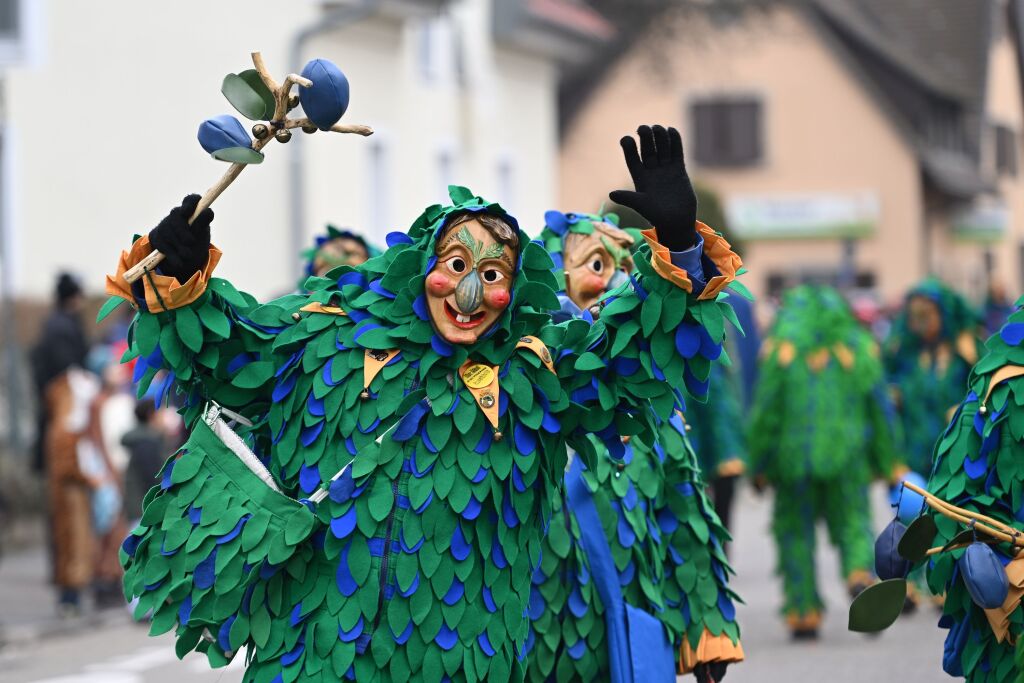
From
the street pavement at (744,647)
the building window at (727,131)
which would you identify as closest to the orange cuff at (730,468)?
the street pavement at (744,647)

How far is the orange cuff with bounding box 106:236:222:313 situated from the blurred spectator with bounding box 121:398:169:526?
736 centimetres

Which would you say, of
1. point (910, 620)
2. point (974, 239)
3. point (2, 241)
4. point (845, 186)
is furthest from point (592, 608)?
point (974, 239)

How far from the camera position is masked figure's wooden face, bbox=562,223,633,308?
6562mm

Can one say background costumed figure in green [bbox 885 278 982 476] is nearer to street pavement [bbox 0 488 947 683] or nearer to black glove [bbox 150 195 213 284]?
street pavement [bbox 0 488 947 683]

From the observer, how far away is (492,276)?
202 inches

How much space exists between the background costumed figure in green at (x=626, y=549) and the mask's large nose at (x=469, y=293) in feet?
2.82

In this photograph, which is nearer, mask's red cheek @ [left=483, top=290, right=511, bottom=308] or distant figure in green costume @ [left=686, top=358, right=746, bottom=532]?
mask's red cheek @ [left=483, top=290, right=511, bottom=308]

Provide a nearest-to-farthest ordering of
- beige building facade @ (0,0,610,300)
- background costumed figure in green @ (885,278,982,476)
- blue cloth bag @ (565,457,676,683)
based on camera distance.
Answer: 1. blue cloth bag @ (565,457,676,683)
2. background costumed figure in green @ (885,278,982,476)
3. beige building facade @ (0,0,610,300)

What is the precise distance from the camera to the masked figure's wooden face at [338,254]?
8.44 meters

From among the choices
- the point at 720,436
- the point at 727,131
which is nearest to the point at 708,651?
the point at 720,436

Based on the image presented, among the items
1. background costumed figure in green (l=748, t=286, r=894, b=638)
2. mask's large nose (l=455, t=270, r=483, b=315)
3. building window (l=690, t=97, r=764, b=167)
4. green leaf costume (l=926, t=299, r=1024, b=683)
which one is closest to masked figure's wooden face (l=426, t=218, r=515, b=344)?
mask's large nose (l=455, t=270, r=483, b=315)

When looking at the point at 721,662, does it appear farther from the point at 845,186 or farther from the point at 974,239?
the point at 974,239

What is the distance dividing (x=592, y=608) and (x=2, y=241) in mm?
16146

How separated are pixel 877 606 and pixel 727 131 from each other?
3945 cm
